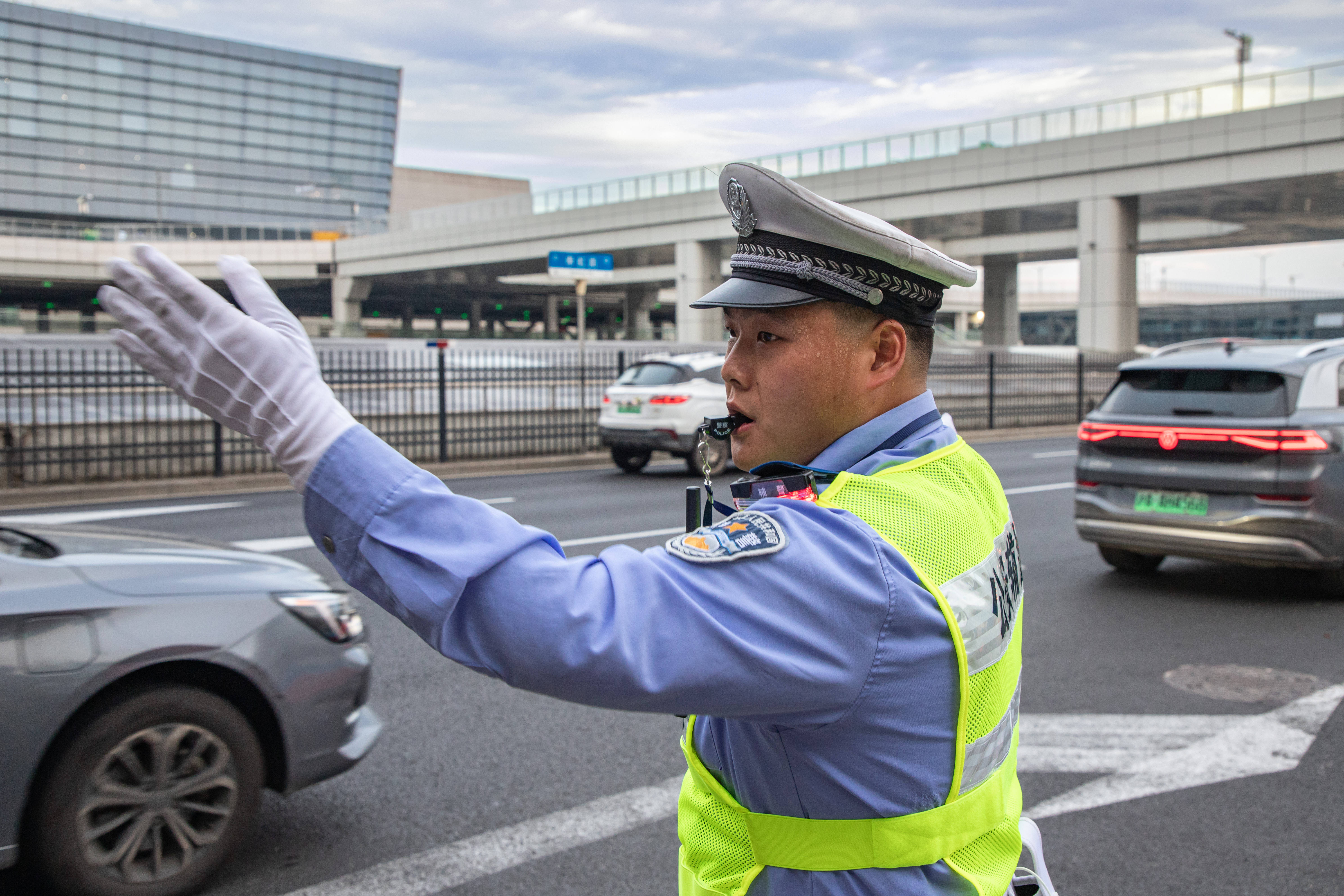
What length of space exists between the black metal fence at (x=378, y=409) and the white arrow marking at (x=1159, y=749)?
9451mm

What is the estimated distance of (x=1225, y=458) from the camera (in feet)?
23.5

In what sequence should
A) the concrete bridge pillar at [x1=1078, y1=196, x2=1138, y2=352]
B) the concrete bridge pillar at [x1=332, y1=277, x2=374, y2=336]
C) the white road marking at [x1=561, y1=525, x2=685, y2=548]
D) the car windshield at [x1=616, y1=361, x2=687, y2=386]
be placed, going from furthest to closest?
the concrete bridge pillar at [x1=332, y1=277, x2=374, y2=336] → the concrete bridge pillar at [x1=1078, y1=196, x2=1138, y2=352] → the car windshield at [x1=616, y1=361, x2=687, y2=386] → the white road marking at [x1=561, y1=525, x2=685, y2=548]

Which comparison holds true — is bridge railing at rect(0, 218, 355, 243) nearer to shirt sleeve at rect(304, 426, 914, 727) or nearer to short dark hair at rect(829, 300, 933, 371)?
short dark hair at rect(829, 300, 933, 371)

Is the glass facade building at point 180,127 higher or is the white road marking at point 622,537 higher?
the glass facade building at point 180,127

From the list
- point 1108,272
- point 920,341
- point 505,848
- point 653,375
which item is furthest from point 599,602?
point 1108,272

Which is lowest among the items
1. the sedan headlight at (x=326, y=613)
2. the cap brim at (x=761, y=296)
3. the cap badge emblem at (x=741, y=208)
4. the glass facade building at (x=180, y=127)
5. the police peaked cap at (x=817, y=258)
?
the sedan headlight at (x=326, y=613)

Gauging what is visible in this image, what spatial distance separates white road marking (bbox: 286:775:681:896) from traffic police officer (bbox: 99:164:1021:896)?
2254mm

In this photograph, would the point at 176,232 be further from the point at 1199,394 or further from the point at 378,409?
the point at 1199,394

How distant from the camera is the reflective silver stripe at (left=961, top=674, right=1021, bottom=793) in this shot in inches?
48.8

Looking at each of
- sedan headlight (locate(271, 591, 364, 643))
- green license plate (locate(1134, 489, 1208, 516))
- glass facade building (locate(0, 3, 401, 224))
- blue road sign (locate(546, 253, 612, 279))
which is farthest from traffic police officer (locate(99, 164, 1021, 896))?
glass facade building (locate(0, 3, 401, 224))

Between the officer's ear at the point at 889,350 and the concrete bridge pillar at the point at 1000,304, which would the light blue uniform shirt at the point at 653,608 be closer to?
the officer's ear at the point at 889,350

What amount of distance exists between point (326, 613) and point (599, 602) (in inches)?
119

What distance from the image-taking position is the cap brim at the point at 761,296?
1313 mm

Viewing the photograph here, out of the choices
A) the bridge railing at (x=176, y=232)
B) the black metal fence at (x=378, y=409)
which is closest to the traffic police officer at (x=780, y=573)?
the black metal fence at (x=378, y=409)
